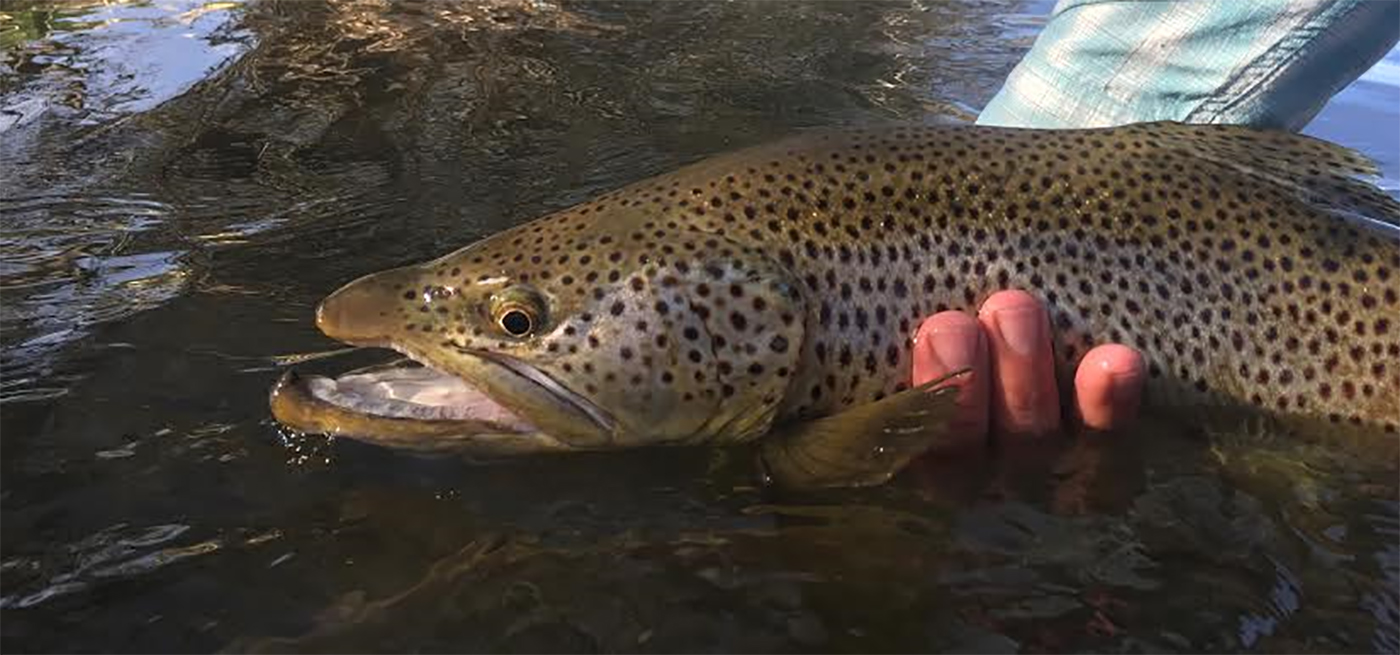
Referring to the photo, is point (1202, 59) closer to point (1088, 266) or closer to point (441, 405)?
point (1088, 266)

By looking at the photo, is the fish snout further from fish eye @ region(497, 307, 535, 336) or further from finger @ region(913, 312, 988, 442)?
finger @ region(913, 312, 988, 442)

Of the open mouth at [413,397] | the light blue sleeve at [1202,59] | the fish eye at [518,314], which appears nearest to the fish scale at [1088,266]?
the fish eye at [518,314]

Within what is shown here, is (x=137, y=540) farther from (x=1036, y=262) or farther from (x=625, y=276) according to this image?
(x=1036, y=262)

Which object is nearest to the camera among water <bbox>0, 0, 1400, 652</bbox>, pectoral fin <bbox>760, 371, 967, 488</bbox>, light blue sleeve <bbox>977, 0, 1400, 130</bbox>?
water <bbox>0, 0, 1400, 652</bbox>

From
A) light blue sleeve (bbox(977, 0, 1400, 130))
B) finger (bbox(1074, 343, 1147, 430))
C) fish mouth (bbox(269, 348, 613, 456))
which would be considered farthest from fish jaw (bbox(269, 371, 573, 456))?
light blue sleeve (bbox(977, 0, 1400, 130))

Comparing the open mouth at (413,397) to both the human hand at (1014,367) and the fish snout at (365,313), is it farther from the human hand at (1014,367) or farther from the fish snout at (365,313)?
the human hand at (1014,367)

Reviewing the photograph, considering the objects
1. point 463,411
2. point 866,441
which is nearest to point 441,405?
point 463,411
